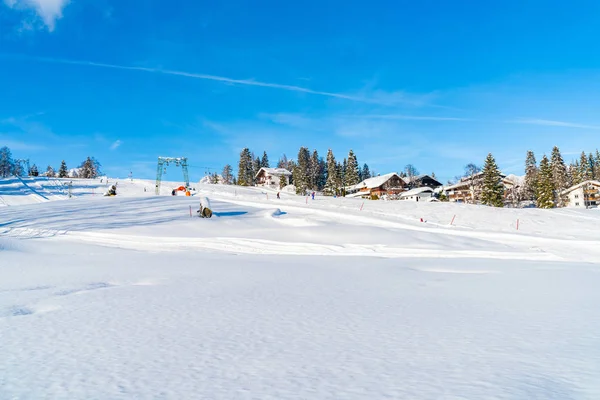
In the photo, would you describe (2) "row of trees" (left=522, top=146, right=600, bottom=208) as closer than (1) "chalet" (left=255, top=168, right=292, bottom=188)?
Yes

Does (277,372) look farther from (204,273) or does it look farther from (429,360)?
(204,273)

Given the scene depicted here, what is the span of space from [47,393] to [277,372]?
6.35 ft

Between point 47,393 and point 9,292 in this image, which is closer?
point 47,393

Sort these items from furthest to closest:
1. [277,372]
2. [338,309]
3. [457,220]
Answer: [457,220], [338,309], [277,372]

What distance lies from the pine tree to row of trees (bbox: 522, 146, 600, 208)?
940 centimetres

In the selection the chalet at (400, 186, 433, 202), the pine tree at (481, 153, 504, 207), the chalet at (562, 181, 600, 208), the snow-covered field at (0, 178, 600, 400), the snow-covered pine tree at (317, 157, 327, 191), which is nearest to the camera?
the snow-covered field at (0, 178, 600, 400)

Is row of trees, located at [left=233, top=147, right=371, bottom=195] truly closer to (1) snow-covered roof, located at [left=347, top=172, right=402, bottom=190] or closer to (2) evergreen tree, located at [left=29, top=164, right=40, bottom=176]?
(1) snow-covered roof, located at [left=347, top=172, right=402, bottom=190]

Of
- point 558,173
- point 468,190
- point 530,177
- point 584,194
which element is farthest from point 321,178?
point 584,194

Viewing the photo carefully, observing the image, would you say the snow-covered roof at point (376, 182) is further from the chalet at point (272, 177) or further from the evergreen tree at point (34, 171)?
the evergreen tree at point (34, 171)

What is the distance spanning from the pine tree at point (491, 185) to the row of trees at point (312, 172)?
32.8 meters

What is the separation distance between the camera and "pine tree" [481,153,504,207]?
6019cm

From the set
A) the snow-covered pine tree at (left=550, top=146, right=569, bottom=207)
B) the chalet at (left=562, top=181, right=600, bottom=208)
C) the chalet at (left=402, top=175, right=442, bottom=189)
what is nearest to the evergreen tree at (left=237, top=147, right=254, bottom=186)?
the chalet at (left=402, top=175, right=442, bottom=189)

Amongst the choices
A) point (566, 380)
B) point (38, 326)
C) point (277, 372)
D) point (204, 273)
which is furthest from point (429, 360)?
point (204, 273)

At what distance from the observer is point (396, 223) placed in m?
32.1
